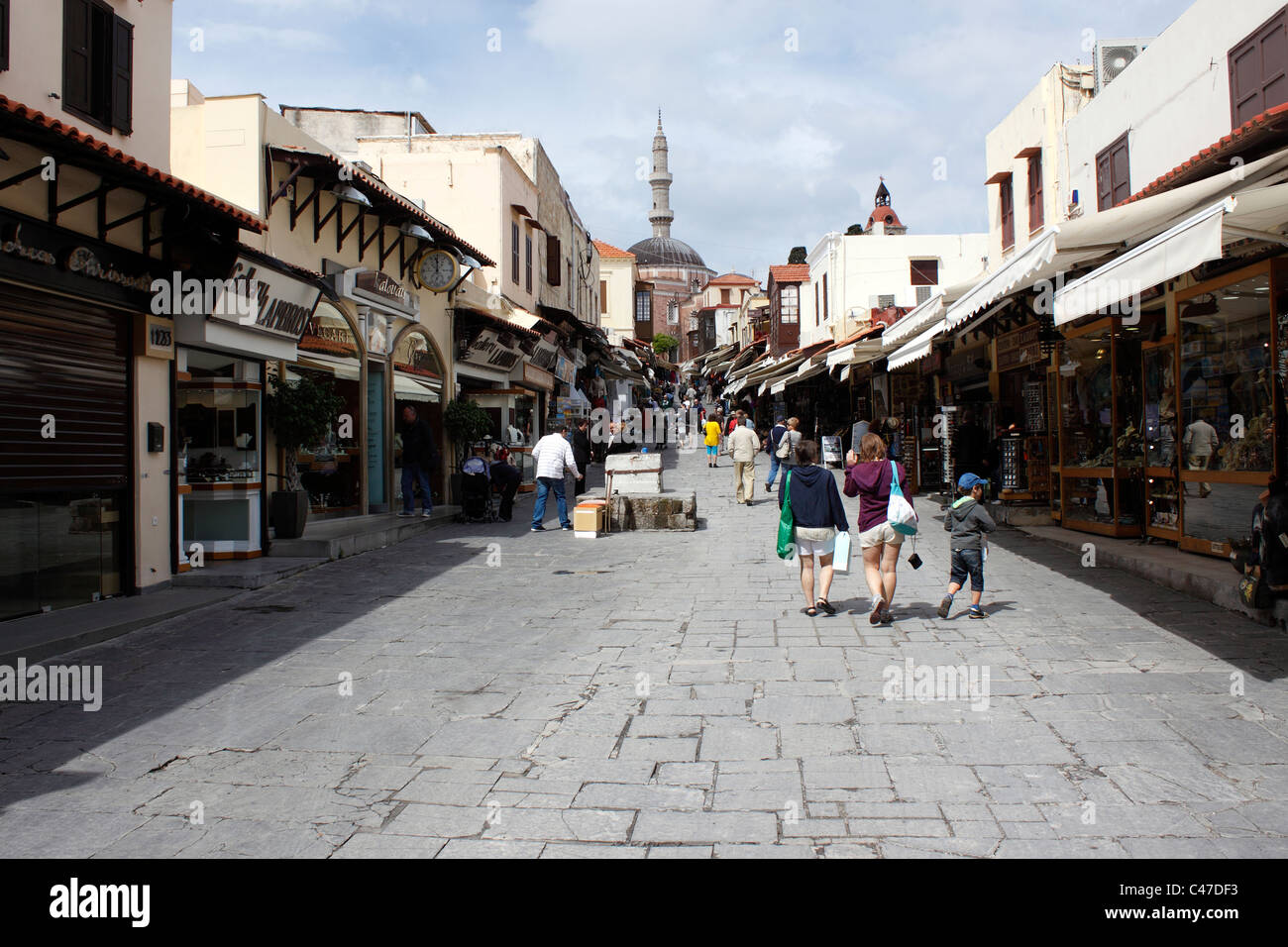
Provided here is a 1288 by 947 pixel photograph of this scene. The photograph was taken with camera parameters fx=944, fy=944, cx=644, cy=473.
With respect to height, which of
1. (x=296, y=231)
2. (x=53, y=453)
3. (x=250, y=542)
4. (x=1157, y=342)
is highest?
(x=296, y=231)

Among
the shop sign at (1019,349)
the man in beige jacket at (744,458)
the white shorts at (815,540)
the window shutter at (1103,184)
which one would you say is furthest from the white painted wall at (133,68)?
the window shutter at (1103,184)

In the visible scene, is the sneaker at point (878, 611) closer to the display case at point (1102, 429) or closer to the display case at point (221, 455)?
the display case at point (1102, 429)

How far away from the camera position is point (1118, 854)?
3.51 meters

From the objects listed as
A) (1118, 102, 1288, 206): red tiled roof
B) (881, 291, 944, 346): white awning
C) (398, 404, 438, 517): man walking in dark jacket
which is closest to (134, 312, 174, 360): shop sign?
(398, 404, 438, 517): man walking in dark jacket

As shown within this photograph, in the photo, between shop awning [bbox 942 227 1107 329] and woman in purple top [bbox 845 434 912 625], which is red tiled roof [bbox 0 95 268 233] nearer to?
woman in purple top [bbox 845 434 912 625]

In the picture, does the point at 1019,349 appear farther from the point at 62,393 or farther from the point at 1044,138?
the point at 62,393

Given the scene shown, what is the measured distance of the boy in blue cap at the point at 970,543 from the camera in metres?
7.86

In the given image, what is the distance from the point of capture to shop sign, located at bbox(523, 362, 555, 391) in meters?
24.0

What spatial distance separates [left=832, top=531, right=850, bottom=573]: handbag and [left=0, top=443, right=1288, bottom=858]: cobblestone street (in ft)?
1.51

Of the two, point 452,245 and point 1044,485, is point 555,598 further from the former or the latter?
point 452,245

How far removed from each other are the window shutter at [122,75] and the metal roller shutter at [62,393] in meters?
2.12

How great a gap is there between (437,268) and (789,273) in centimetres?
2852
